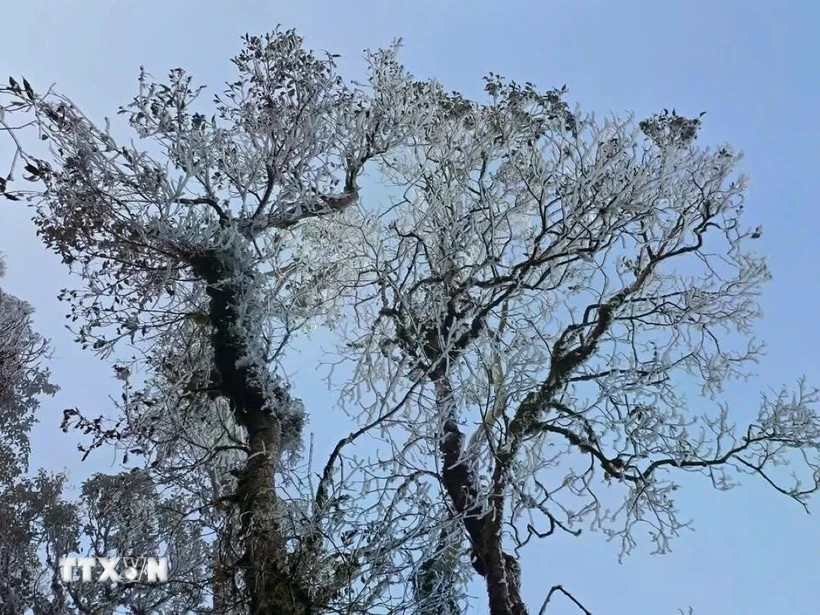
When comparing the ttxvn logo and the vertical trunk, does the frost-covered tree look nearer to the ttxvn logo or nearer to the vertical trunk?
the ttxvn logo

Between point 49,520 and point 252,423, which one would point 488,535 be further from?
point 49,520

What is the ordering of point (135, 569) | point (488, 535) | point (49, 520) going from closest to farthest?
point (135, 569), point (488, 535), point (49, 520)

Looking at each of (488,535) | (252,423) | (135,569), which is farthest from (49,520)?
(488,535)

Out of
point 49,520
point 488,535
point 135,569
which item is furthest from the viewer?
point 49,520

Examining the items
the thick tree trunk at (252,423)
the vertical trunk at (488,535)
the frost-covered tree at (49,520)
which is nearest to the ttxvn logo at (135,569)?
the frost-covered tree at (49,520)

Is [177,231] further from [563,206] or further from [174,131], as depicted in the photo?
[563,206]

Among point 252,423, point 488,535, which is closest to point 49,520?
point 252,423

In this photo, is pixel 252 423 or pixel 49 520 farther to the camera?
pixel 49 520

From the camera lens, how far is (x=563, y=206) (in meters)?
6.50

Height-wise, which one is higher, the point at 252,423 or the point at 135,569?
the point at 252,423

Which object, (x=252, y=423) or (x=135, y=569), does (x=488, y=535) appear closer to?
(x=252, y=423)

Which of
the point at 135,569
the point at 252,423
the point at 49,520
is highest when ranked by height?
the point at 49,520

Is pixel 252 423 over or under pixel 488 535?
over

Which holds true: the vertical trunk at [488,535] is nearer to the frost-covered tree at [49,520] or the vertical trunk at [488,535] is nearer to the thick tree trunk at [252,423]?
the thick tree trunk at [252,423]
